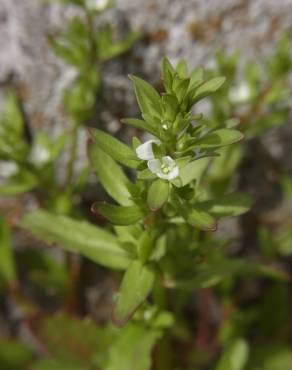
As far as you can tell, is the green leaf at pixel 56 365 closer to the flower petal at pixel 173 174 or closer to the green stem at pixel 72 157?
the green stem at pixel 72 157

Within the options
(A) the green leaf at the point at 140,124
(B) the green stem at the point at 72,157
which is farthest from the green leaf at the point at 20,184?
(A) the green leaf at the point at 140,124

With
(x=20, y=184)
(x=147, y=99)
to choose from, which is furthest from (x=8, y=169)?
(x=147, y=99)

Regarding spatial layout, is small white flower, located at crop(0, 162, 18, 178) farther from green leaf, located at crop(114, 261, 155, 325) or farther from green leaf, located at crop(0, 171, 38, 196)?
green leaf, located at crop(114, 261, 155, 325)

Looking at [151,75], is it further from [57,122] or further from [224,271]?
[224,271]

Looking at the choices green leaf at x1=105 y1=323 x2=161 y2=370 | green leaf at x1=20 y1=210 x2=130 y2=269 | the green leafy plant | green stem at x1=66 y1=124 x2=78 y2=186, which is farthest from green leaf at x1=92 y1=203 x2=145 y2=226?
green stem at x1=66 y1=124 x2=78 y2=186

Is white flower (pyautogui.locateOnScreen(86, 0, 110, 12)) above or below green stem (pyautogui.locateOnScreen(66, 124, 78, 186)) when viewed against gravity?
above

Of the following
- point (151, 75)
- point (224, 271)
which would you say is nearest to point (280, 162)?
point (151, 75)
